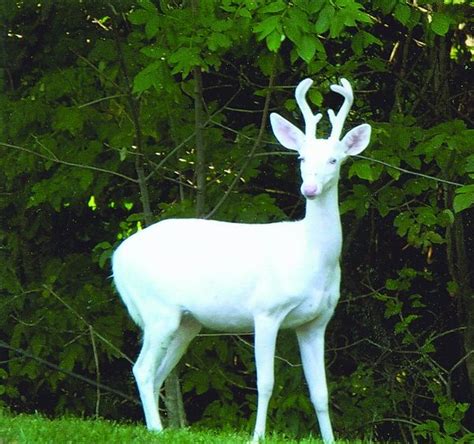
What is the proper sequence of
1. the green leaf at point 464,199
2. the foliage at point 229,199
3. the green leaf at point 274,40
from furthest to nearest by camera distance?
the foliage at point 229,199, the green leaf at point 464,199, the green leaf at point 274,40

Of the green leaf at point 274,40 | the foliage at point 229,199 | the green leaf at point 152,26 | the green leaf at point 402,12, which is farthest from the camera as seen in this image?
the foliage at point 229,199

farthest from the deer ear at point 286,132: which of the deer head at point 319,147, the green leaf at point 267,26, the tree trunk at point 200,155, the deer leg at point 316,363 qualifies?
the tree trunk at point 200,155

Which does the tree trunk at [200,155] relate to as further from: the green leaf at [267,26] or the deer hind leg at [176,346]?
the deer hind leg at [176,346]

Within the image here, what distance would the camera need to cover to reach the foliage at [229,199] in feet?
33.3

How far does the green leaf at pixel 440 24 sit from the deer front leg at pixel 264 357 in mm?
2425

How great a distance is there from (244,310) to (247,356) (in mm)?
3264

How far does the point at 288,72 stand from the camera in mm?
11008

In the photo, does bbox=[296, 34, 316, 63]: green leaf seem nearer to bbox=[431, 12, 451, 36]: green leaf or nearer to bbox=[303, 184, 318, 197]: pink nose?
bbox=[431, 12, 451, 36]: green leaf

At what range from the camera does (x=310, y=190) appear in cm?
720

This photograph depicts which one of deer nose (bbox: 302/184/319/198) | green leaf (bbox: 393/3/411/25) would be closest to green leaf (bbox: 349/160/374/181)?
green leaf (bbox: 393/3/411/25)

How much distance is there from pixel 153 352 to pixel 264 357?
2.37 ft

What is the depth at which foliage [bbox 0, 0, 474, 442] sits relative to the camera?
33.3 ft

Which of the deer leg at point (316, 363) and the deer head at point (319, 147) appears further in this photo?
the deer leg at point (316, 363)

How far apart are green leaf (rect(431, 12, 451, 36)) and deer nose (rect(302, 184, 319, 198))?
204cm
